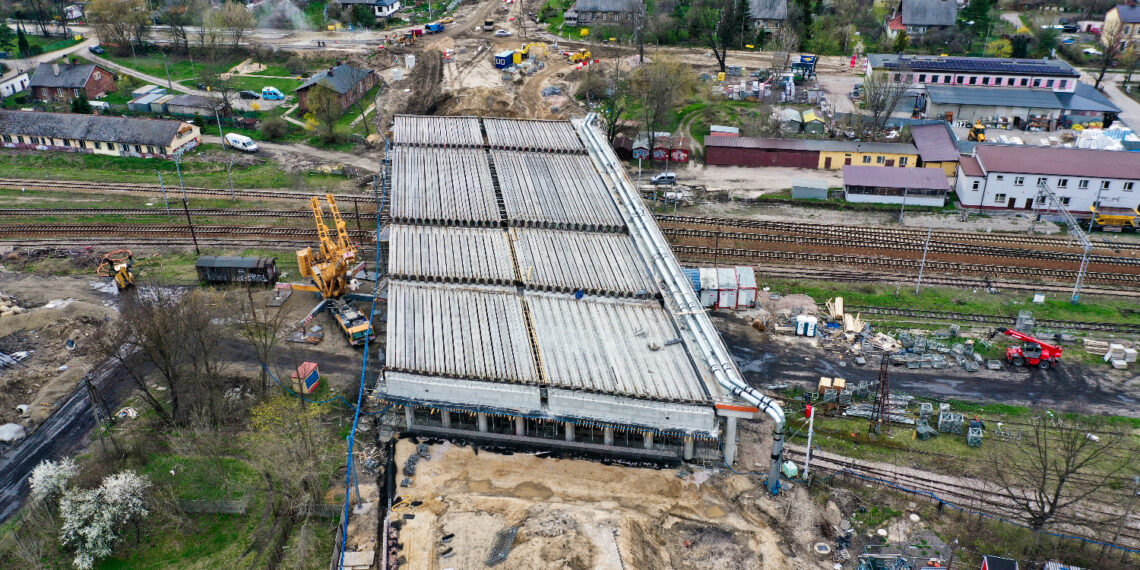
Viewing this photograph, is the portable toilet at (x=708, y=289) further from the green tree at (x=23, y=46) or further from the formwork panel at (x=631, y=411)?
the green tree at (x=23, y=46)

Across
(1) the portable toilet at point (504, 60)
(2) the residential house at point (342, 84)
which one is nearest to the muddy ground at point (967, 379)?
(2) the residential house at point (342, 84)

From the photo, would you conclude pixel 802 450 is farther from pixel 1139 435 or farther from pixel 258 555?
pixel 258 555

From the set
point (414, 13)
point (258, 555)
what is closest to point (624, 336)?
point (258, 555)

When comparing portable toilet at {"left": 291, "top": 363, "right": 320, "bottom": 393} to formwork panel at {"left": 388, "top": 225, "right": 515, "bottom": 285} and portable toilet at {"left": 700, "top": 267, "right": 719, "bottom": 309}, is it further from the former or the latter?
portable toilet at {"left": 700, "top": 267, "right": 719, "bottom": 309}

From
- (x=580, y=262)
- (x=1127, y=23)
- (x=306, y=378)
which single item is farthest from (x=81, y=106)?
(x=1127, y=23)

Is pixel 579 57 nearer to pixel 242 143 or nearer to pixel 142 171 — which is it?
pixel 242 143
